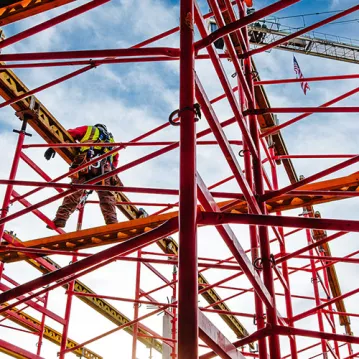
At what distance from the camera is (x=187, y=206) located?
2773 mm

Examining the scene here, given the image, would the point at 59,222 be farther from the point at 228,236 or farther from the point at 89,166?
the point at 228,236

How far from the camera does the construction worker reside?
32.7 feet

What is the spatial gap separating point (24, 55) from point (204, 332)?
2.68 meters

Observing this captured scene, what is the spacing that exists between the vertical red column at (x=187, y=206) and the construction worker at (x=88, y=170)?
22.7 feet

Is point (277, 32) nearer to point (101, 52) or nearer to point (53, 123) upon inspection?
point (53, 123)

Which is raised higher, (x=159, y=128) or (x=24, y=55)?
(x=159, y=128)

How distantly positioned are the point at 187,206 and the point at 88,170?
7736 mm

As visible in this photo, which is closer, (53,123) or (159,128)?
(159,128)

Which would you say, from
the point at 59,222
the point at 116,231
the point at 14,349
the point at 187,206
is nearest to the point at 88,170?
the point at 59,222

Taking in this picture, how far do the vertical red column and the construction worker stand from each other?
692 cm

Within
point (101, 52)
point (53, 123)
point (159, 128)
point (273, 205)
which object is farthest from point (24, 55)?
point (53, 123)

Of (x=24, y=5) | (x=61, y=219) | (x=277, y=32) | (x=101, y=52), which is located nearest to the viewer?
(x=101, y=52)

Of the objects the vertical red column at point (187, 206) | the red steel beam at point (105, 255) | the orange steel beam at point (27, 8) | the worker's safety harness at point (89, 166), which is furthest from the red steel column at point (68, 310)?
the vertical red column at point (187, 206)

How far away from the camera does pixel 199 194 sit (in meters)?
3.14
